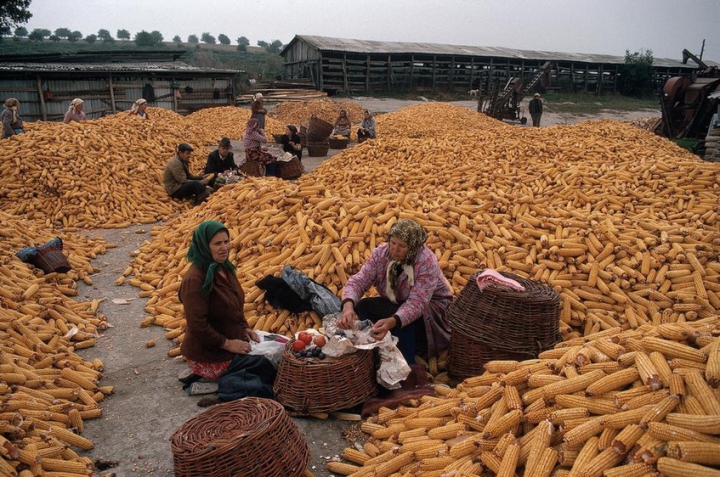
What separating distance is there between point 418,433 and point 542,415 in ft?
2.99

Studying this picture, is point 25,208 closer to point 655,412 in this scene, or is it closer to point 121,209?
point 121,209

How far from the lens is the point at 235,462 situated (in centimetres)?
277

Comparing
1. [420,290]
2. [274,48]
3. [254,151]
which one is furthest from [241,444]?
[274,48]

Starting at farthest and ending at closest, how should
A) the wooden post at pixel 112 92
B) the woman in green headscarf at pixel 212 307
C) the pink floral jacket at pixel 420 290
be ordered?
the wooden post at pixel 112 92
the pink floral jacket at pixel 420 290
the woman in green headscarf at pixel 212 307

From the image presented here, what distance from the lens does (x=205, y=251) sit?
3.94 metres

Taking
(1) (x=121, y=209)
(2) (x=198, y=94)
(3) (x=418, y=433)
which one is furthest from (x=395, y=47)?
(3) (x=418, y=433)

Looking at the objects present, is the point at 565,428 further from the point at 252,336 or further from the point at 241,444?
the point at 252,336

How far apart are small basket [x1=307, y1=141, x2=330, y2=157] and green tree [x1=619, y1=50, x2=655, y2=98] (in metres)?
33.9

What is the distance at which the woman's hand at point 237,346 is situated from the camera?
4.12 meters

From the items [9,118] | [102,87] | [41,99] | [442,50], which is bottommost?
[9,118]

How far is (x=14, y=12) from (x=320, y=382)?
38959 mm

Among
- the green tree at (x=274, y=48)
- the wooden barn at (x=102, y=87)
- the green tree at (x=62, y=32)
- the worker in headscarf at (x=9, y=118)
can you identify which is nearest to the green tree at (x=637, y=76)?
the wooden barn at (x=102, y=87)

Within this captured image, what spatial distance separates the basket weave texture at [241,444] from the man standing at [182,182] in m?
7.62

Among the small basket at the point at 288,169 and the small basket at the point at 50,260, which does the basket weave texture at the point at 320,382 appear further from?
the small basket at the point at 288,169
